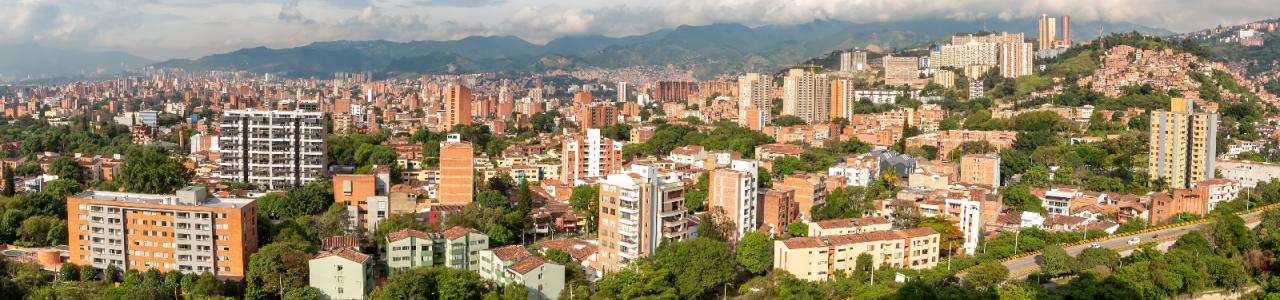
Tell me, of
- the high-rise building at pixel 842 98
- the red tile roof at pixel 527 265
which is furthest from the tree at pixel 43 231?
the high-rise building at pixel 842 98

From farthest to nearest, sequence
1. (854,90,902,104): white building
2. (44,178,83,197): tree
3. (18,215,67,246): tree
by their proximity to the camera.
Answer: (854,90,902,104): white building < (44,178,83,197): tree < (18,215,67,246): tree

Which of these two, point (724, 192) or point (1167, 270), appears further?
point (724, 192)

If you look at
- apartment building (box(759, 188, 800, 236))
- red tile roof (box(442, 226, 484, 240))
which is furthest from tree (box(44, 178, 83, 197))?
apartment building (box(759, 188, 800, 236))

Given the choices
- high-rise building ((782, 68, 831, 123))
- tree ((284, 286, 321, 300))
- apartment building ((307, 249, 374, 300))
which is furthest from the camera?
high-rise building ((782, 68, 831, 123))

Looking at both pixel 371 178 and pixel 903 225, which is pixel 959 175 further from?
pixel 371 178

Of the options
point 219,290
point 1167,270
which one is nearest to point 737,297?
point 1167,270

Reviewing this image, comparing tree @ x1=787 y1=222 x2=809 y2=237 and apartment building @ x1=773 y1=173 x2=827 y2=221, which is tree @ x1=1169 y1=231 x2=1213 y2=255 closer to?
tree @ x1=787 y1=222 x2=809 y2=237

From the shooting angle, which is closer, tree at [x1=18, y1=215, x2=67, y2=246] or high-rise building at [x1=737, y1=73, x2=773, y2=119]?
tree at [x1=18, y1=215, x2=67, y2=246]

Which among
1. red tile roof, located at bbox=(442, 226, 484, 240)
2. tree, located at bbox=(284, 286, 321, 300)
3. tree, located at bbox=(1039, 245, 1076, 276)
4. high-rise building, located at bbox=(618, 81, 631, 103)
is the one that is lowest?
tree, located at bbox=(284, 286, 321, 300)
